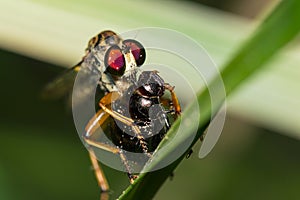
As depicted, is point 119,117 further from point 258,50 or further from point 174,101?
point 258,50

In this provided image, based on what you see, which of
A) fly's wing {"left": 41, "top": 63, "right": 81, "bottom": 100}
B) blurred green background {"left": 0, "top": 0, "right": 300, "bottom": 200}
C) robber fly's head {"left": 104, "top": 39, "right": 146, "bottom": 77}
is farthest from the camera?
blurred green background {"left": 0, "top": 0, "right": 300, "bottom": 200}

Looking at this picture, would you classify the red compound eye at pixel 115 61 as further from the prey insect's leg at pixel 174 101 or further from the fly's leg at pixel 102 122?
the prey insect's leg at pixel 174 101

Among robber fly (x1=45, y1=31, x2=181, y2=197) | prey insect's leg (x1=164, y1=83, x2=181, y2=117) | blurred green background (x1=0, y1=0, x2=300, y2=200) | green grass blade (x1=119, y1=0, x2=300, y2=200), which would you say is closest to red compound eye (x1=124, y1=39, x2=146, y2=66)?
robber fly (x1=45, y1=31, x2=181, y2=197)

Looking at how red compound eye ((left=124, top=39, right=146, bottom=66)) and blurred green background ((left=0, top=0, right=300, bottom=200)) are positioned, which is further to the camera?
blurred green background ((left=0, top=0, right=300, bottom=200))

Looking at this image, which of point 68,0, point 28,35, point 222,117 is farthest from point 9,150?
point 222,117

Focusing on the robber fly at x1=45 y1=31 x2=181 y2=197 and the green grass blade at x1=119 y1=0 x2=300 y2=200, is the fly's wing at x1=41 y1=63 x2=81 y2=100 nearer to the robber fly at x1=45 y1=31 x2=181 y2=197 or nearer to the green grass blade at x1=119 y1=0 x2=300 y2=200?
the robber fly at x1=45 y1=31 x2=181 y2=197

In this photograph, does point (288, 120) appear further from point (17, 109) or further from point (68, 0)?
point (17, 109)

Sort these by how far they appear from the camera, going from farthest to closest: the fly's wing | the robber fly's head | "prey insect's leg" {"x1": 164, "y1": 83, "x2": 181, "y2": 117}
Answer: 1. the fly's wing
2. the robber fly's head
3. "prey insect's leg" {"x1": 164, "y1": 83, "x2": 181, "y2": 117}
